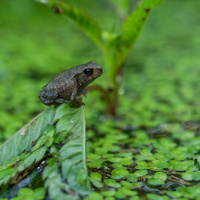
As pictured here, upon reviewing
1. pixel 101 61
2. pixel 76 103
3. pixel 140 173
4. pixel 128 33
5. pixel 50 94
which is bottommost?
pixel 140 173

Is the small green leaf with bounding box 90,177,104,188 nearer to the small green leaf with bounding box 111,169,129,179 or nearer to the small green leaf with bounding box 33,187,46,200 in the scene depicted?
the small green leaf with bounding box 111,169,129,179

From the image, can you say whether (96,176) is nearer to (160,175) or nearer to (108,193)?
(108,193)

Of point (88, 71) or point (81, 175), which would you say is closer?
point (81, 175)

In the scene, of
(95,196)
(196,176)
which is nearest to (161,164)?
(196,176)

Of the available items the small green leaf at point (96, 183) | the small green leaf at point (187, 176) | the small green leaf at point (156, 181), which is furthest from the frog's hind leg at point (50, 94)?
the small green leaf at point (187, 176)

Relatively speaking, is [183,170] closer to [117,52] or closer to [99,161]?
[99,161]

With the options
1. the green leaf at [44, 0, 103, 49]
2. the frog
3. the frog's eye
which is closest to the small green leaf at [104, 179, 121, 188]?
the frog

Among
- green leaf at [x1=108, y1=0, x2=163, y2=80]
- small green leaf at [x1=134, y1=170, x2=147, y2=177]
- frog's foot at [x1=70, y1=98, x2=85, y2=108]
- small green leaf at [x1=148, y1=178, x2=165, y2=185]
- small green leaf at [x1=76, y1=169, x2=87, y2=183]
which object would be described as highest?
green leaf at [x1=108, y1=0, x2=163, y2=80]
